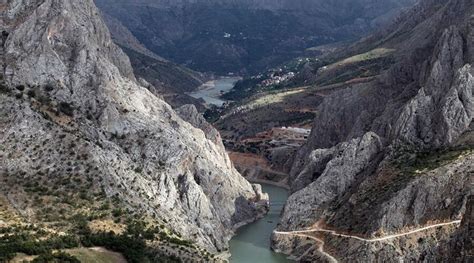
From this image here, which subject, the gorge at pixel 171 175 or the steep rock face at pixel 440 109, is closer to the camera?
the gorge at pixel 171 175

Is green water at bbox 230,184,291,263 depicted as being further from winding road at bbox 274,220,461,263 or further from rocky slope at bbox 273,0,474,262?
winding road at bbox 274,220,461,263

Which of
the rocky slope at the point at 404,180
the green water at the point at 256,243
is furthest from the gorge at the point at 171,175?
the green water at the point at 256,243

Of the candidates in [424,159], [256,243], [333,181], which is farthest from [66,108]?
[424,159]

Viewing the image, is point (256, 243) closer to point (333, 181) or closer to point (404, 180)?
point (333, 181)

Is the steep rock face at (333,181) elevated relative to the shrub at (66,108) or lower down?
lower down

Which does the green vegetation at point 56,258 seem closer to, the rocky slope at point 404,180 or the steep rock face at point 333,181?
the rocky slope at point 404,180

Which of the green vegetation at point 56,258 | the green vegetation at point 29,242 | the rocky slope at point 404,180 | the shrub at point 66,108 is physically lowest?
the green vegetation at point 56,258
